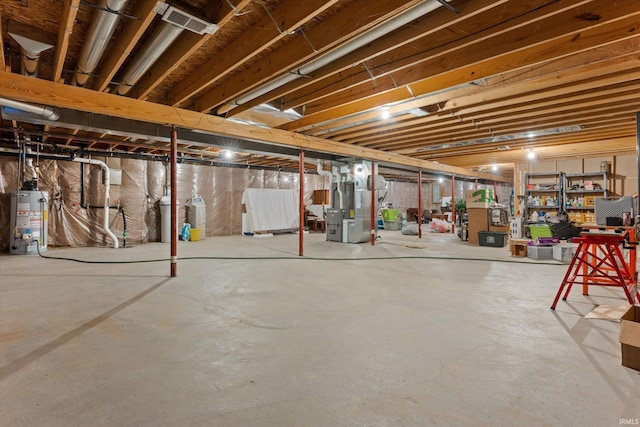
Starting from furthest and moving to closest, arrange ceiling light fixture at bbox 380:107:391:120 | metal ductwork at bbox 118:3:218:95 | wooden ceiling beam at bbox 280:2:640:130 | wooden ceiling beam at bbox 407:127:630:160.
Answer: wooden ceiling beam at bbox 407:127:630:160
ceiling light fixture at bbox 380:107:391:120
wooden ceiling beam at bbox 280:2:640:130
metal ductwork at bbox 118:3:218:95

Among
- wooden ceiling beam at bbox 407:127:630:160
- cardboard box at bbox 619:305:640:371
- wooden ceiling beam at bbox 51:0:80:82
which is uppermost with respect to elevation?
wooden ceiling beam at bbox 407:127:630:160

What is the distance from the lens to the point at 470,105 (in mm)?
4504

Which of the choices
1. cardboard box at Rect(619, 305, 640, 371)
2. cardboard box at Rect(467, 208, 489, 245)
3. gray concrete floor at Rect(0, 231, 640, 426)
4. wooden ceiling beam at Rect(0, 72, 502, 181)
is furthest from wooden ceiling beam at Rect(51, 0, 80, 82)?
cardboard box at Rect(467, 208, 489, 245)

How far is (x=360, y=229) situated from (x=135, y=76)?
5.96 m

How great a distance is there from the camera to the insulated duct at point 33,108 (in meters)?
3.48

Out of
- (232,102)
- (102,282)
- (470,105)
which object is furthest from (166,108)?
(470,105)

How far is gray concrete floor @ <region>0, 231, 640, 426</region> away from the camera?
147 centimetres

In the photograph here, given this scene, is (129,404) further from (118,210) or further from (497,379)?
(118,210)

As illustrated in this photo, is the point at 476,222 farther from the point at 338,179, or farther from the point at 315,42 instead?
the point at 315,42

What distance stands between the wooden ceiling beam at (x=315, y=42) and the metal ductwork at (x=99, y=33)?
1338mm

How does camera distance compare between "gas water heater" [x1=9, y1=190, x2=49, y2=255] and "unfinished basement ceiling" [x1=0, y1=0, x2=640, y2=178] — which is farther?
"gas water heater" [x1=9, y1=190, x2=49, y2=255]

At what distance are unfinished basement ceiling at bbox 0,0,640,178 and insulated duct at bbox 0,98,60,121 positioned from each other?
0.83ft

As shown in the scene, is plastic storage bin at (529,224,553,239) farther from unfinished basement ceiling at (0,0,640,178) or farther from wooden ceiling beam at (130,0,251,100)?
wooden ceiling beam at (130,0,251,100)

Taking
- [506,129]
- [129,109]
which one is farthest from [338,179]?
[129,109]
